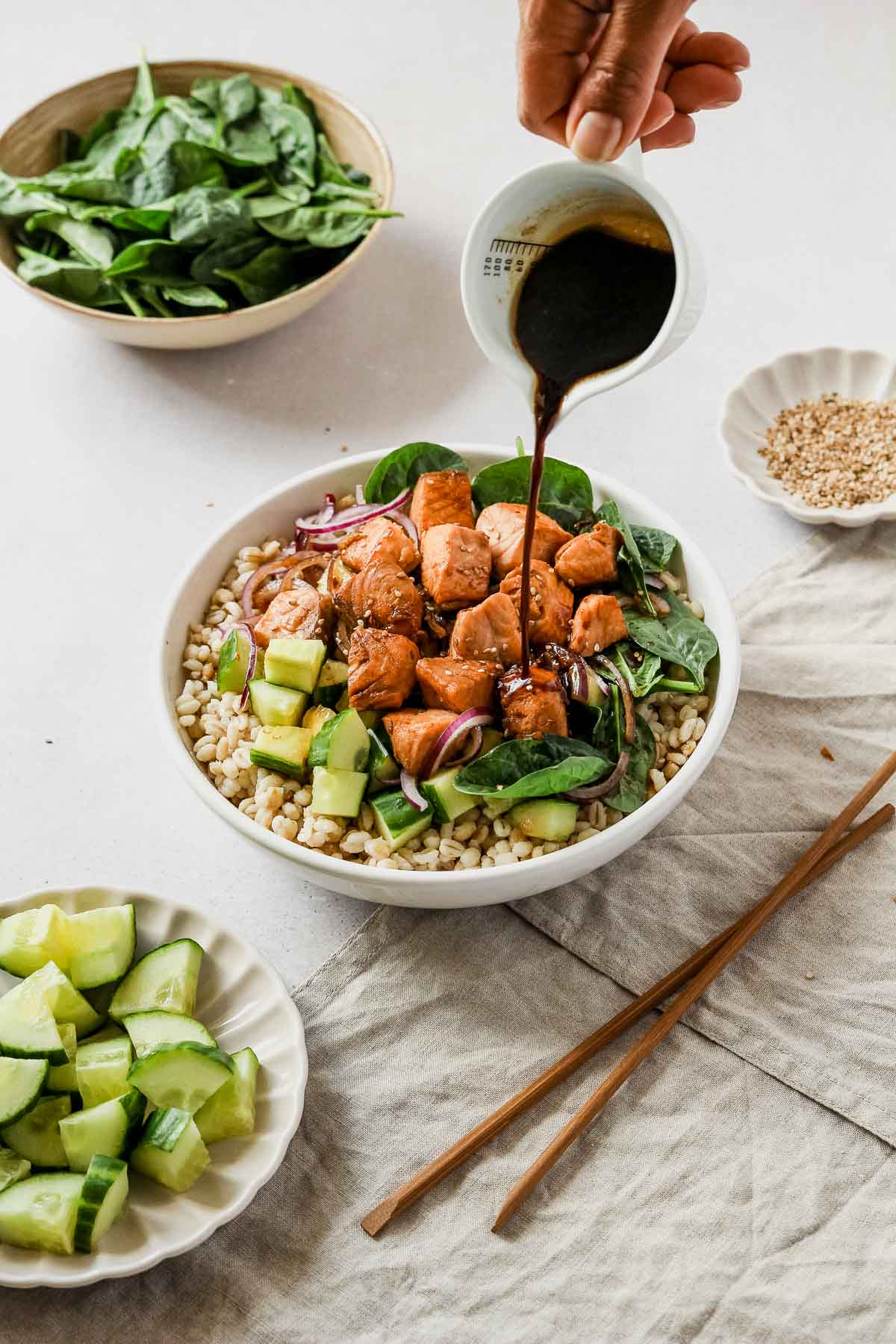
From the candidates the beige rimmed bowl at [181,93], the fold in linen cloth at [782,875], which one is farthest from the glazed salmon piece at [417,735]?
the beige rimmed bowl at [181,93]

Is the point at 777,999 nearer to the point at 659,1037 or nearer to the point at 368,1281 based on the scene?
the point at 659,1037

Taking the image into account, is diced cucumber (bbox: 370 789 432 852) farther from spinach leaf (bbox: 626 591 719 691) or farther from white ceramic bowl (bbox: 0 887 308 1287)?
spinach leaf (bbox: 626 591 719 691)

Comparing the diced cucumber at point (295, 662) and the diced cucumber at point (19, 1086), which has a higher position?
the diced cucumber at point (295, 662)

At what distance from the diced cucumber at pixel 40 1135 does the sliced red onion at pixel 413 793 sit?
0.73 metres

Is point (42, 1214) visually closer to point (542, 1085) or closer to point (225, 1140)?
point (225, 1140)

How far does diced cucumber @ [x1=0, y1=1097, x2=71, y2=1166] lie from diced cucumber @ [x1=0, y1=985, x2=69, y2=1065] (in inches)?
2.7

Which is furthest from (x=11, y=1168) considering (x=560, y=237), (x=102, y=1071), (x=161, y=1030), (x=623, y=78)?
(x=623, y=78)

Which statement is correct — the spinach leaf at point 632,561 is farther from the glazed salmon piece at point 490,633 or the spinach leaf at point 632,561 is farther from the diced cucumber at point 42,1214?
the diced cucumber at point 42,1214

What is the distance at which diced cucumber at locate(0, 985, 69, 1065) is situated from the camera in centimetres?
194

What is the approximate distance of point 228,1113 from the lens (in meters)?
1.97

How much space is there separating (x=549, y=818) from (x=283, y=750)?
0.49m

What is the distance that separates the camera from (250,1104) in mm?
1991

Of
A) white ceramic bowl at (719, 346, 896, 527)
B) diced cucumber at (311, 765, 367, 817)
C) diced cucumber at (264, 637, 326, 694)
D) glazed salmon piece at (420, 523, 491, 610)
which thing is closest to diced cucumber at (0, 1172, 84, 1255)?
diced cucumber at (311, 765, 367, 817)

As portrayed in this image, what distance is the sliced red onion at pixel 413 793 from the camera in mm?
2199
